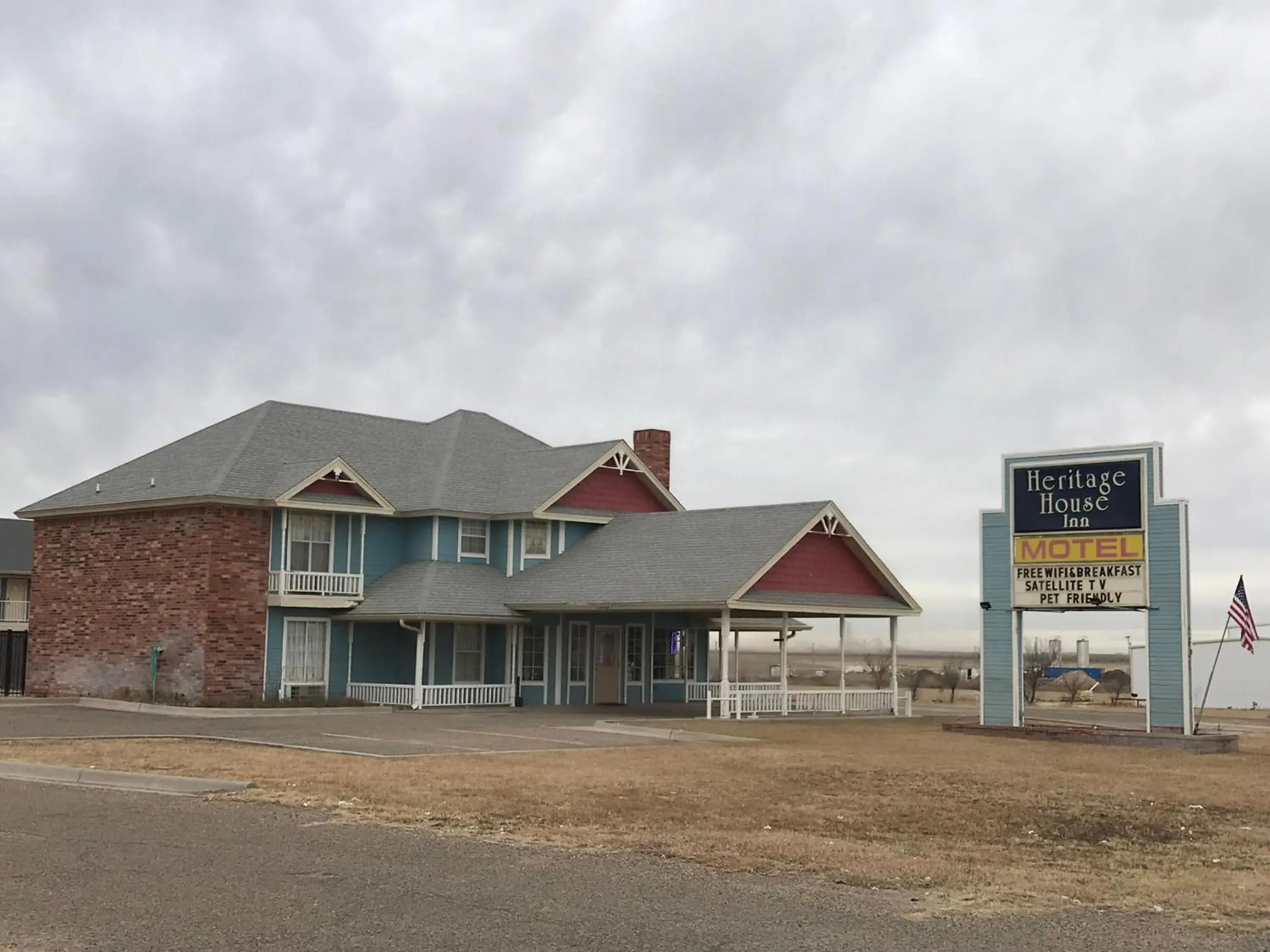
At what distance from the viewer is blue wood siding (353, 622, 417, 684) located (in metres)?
37.2

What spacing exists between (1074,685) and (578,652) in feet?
95.6

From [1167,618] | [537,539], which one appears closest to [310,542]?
[537,539]

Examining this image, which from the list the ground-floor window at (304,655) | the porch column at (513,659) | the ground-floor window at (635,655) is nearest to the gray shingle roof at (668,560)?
the porch column at (513,659)

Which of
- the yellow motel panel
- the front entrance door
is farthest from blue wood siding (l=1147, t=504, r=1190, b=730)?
the front entrance door

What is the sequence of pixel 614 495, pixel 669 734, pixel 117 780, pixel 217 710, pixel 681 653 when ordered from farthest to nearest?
pixel 681 653 < pixel 614 495 < pixel 217 710 < pixel 669 734 < pixel 117 780

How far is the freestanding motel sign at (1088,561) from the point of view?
27.1 meters

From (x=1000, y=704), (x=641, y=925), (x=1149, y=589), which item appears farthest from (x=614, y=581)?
(x=641, y=925)

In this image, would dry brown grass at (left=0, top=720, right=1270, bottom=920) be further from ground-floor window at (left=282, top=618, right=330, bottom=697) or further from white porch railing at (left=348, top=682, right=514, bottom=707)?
white porch railing at (left=348, top=682, right=514, bottom=707)

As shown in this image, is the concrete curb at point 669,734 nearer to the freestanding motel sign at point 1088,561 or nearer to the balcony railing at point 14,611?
the freestanding motel sign at point 1088,561

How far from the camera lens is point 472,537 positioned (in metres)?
39.3

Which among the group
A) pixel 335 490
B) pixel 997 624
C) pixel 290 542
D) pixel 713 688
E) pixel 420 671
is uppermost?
pixel 335 490

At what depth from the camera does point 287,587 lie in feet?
117

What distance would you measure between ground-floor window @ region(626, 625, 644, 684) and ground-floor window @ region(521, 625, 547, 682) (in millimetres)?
2578

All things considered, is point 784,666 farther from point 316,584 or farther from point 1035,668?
point 1035,668
